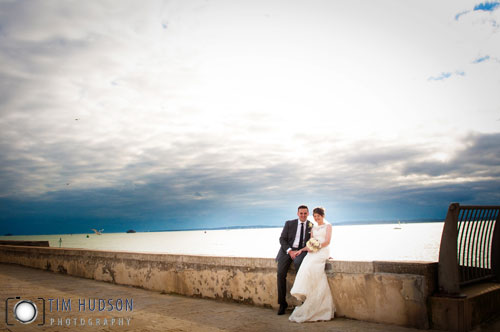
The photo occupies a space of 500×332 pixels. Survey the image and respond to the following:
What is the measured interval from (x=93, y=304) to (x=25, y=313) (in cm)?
126

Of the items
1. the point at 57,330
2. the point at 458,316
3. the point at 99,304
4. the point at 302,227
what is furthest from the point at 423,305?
the point at 99,304

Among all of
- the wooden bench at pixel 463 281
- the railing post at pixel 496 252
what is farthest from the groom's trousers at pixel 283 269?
the railing post at pixel 496 252

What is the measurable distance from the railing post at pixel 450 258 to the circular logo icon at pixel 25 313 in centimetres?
602

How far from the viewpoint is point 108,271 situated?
10.0m

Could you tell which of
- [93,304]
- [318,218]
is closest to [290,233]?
[318,218]

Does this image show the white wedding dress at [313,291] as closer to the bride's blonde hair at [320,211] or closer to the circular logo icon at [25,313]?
the bride's blonde hair at [320,211]

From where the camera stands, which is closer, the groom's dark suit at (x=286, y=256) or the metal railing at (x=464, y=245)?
the metal railing at (x=464, y=245)

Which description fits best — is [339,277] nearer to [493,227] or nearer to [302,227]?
[302,227]

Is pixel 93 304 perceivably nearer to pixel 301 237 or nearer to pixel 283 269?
pixel 283 269

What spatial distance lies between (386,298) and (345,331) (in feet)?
2.53

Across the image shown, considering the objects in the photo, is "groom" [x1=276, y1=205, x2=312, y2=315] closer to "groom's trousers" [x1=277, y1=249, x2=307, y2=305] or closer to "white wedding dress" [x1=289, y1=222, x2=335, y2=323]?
"groom's trousers" [x1=277, y1=249, x2=307, y2=305]

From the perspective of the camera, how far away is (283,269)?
6.43 m

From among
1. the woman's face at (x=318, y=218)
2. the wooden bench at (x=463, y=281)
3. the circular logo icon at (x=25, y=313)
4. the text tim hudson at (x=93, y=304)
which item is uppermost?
the woman's face at (x=318, y=218)

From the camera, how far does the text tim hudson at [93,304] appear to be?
6.70 meters
